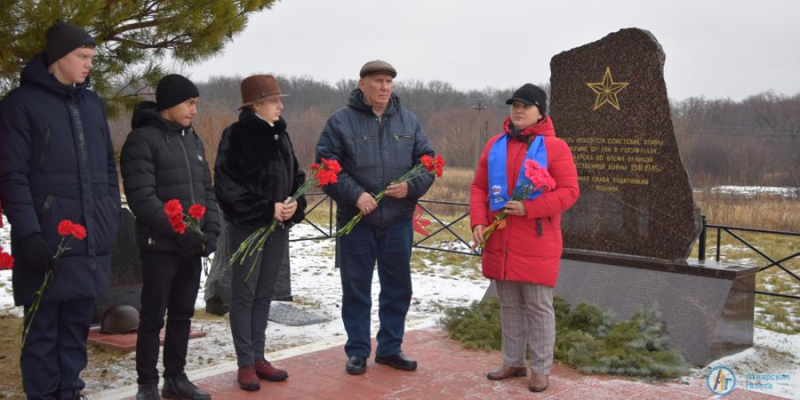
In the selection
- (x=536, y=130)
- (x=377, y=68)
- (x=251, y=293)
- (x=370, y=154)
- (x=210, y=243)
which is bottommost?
(x=251, y=293)

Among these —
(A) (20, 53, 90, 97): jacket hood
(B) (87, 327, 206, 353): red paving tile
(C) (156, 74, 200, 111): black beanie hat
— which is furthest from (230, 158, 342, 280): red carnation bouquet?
(B) (87, 327, 206, 353): red paving tile

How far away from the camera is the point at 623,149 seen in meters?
5.84

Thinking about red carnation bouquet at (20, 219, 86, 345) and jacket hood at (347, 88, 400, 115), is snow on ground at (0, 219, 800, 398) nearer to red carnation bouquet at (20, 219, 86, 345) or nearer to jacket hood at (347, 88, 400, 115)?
red carnation bouquet at (20, 219, 86, 345)

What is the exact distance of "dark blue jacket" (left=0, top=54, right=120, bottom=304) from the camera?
3266 millimetres

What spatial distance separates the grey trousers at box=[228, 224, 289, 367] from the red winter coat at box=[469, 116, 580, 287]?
1191 mm

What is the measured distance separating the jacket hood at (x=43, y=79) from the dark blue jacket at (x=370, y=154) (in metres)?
1.43

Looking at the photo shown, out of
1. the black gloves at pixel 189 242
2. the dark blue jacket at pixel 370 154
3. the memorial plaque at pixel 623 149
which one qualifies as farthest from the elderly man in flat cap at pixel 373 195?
the memorial plaque at pixel 623 149

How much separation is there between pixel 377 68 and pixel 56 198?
1.89 meters

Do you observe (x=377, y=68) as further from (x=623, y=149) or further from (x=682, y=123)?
(x=682, y=123)

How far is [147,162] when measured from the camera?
12.0 ft

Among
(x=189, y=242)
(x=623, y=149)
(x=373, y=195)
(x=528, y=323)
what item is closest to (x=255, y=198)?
(x=189, y=242)

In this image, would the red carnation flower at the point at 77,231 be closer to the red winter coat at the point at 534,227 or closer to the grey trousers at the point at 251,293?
the grey trousers at the point at 251,293

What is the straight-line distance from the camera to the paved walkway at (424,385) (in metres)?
4.12

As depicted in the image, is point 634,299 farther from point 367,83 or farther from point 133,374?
point 133,374
